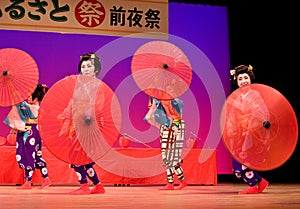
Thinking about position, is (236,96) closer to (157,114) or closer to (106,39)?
(157,114)

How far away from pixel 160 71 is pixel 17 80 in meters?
1.51

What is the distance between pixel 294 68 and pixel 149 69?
3747 millimetres

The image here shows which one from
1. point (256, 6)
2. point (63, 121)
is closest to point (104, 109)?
point (63, 121)

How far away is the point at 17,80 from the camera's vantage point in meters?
5.30

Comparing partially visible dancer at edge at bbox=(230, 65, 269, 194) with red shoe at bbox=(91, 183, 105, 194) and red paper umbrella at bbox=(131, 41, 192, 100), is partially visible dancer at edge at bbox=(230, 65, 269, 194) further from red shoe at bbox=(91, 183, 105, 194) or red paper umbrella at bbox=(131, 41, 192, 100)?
red shoe at bbox=(91, 183, 105, 194)

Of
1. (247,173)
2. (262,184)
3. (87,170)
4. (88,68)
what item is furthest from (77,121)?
(262,184)

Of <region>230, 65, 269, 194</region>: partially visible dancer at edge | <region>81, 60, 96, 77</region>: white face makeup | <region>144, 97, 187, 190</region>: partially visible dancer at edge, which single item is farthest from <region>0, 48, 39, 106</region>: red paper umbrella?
<region>230, 65, 269, 194</region>: partially visible dancer at edge

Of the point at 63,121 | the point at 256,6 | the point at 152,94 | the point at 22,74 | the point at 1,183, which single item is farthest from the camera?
the point at 256,6

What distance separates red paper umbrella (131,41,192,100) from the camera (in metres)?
4.96

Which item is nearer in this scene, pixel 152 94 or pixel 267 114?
pixel 267 114

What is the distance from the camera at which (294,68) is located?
7961mm

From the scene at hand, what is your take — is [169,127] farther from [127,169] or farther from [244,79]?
[127,169]

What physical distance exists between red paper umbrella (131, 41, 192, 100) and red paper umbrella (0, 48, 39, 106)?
1.11 meters

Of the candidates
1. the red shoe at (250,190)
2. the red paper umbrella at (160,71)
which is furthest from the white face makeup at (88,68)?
the red shoe at (250,190)
